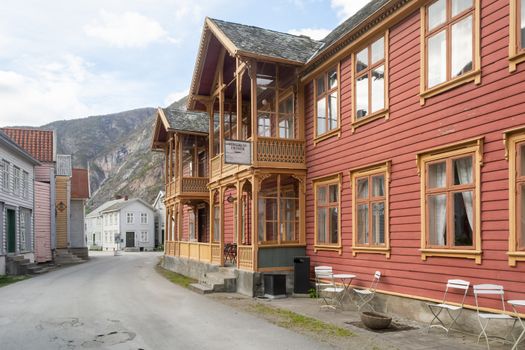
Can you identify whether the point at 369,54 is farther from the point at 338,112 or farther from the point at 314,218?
the point at 314,218

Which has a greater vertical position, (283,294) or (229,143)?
(229,143)

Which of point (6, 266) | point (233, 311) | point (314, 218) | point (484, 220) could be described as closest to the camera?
point (484, 220)

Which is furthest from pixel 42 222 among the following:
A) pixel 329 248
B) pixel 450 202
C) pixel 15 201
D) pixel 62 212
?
pixel 450 202

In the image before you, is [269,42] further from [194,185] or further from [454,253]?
[194,185]

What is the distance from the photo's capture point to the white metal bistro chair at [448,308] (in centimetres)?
920

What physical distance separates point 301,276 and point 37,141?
2544 cm

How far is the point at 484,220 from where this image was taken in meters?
8.95

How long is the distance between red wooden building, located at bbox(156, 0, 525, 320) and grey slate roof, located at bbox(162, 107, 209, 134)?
394 inches

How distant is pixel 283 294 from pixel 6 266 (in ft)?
52.6

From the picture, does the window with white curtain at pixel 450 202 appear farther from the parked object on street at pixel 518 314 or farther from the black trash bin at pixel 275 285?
the black trash bin at pixel 275 285

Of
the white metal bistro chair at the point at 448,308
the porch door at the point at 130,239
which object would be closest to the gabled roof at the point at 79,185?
the porch door at the point at 130,239

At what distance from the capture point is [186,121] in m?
27.6

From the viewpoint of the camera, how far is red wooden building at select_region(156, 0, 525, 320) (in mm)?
8750

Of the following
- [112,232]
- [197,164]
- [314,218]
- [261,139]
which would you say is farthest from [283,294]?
[112,232]
